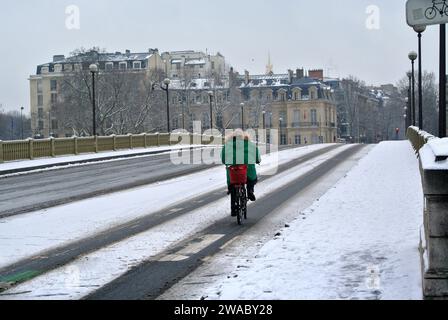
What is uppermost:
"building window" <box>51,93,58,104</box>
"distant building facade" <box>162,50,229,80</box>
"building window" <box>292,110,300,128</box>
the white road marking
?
"distant building facade" <box>162,50,229,80</box>

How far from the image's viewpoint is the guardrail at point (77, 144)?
3505 centimetres

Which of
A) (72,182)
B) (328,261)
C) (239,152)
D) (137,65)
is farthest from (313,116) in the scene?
(328,261)

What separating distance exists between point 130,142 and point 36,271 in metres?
40.0

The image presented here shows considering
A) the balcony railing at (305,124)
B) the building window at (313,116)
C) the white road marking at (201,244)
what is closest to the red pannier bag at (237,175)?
the white road marking at (201,244)

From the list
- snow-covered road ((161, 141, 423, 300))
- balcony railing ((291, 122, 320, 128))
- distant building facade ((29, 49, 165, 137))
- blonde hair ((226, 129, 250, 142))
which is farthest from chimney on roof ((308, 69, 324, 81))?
blonde hair ((226, 129, 250, 142))

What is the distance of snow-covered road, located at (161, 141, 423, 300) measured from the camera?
23.7 ft

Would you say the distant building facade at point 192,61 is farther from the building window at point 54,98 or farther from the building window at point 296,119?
the building window at point 296,119

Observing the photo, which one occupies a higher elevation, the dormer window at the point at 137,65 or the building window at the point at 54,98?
the dormer window at the point at 137,65

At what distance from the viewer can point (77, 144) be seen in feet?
136

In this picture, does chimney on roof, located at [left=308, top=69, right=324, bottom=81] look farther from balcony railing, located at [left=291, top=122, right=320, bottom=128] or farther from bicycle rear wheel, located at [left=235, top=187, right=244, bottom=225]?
bicycle rear wheel, located at [left=235, top=187, right=244, bottom=225]

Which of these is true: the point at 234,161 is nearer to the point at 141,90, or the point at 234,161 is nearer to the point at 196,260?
→ the point at 196,260

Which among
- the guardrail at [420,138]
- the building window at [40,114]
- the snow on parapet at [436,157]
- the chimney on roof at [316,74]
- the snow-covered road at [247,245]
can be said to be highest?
the chimney on roof at [316,74]

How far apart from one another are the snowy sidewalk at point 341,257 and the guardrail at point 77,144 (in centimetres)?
2311
